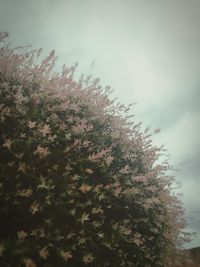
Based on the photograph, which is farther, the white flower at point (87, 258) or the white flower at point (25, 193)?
the white flower at point (87, 258)

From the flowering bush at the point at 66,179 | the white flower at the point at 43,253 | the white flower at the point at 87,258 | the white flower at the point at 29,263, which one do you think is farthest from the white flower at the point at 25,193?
the white flower at the point at 87,258

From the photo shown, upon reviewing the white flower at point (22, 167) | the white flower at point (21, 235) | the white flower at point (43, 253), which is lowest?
the white flower at point (43, 253)

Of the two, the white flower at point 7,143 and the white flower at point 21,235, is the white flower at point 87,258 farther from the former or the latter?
the white flower at point 7,143

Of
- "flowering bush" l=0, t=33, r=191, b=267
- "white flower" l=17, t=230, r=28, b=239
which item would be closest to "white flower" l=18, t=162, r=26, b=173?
"flowering bush" l=0, t=33, r=191, b=267

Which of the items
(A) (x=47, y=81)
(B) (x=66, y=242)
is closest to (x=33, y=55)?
(A) (x=47, y=81)

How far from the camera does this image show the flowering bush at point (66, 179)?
4828mm

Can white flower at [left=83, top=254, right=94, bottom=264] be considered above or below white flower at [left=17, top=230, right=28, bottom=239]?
above

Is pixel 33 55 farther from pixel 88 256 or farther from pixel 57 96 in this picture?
pixel 88 256

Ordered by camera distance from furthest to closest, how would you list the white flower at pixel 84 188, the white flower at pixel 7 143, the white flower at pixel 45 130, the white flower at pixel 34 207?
the white flower at pixel 84 188 < the white flower at pixel 45 130 < the white flower at pixel 7 143 < the white flower at pixel 34 207

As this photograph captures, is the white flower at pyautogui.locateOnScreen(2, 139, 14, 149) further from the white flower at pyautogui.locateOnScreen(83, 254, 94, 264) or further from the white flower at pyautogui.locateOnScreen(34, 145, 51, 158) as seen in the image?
the white flower at pyautogui.locateOnScreen(83, 254, 94, 264)

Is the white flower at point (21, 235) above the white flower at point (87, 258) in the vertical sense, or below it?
below

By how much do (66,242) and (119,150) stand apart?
7.80 ft

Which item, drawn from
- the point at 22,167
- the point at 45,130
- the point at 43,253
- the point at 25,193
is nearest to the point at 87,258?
the point at 43,253

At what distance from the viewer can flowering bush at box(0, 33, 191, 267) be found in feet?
15.8
